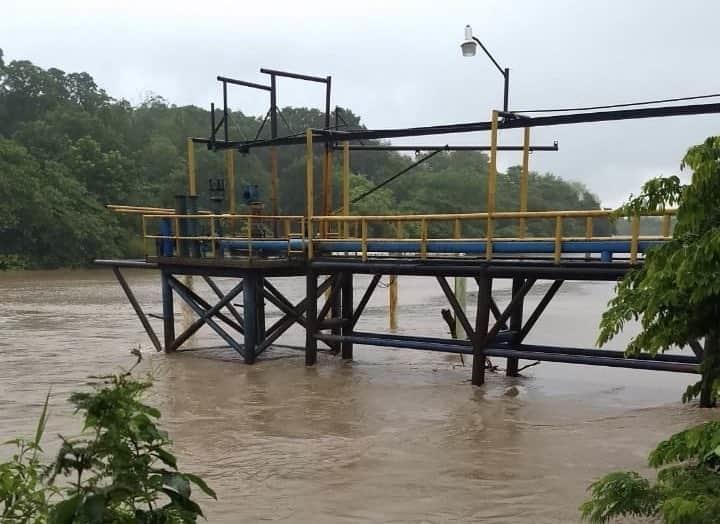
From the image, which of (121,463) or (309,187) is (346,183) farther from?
(121,463)

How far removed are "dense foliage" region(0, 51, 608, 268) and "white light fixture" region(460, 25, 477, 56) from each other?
1843 cm

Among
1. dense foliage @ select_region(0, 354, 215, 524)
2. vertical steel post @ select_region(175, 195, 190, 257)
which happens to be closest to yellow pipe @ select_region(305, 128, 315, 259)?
vertical steel post @ select_region(175, 195, 190, 257)

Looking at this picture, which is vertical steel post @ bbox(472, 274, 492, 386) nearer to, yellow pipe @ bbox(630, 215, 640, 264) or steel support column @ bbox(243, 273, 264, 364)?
yellow pipe @ bbox(630, 215, 640, 264)

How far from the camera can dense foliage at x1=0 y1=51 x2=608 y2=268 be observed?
4356 centimetres

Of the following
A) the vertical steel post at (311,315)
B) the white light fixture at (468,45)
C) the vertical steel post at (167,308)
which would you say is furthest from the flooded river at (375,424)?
the white light fixture at (468,45)

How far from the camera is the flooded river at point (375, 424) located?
21.6ft

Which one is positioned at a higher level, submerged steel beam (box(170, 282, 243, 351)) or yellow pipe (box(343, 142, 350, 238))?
yellow pipe (box(343, 142, 350, 238))

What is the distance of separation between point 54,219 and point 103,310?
72.9ft

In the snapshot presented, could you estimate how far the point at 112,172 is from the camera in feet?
165

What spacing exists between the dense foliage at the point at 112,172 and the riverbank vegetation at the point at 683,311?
2545cm

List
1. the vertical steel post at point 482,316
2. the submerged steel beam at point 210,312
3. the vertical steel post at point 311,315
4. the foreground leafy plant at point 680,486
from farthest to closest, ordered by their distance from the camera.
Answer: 1. the submerged steel beam at point 210,312
2. the vertical steel post at point 311,315
3. the vertical steel post at point 482,316
4. the foreground leafy plant at point 680,486

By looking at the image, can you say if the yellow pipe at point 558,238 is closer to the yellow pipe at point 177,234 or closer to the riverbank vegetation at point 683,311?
the riverbank vegetation at point 683,311

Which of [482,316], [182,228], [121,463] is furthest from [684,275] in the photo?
[182,228]

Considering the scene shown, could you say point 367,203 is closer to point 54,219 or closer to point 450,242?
point 54,219
